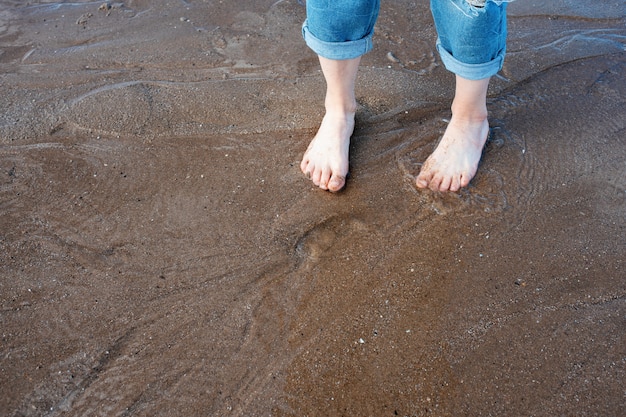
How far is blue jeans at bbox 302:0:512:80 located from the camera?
172 cm

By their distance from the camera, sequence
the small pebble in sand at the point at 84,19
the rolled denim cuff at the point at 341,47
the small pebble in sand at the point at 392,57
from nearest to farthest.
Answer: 1. the rolled denim cuff at the point at 341,47
2. the small pebble in sand at the point at 392,57
3. the small pebble in sand at the point at 84,19

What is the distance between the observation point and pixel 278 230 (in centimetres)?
192

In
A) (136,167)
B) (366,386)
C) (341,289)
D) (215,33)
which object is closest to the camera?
(366,386)

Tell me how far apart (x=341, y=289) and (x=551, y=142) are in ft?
3.97

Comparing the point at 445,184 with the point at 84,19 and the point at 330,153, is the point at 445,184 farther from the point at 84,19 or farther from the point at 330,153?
the point at 84,19

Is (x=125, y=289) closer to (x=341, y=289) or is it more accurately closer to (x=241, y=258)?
(x=241, y=258)

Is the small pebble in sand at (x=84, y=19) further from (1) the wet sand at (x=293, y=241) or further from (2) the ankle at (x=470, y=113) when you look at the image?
(2) the ankle at (x=470, y=113)

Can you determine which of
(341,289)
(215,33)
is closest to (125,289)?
(341,289)

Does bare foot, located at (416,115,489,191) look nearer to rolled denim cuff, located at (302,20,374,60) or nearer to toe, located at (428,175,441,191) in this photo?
toe, located at (428,175,441,191)

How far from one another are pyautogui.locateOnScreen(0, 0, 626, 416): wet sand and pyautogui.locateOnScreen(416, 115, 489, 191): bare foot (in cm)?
7

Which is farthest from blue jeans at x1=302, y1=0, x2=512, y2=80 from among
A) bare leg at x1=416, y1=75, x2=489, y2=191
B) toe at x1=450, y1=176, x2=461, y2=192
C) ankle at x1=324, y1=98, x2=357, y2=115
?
toe at x1=450, y1=176, x2=461, y2=192

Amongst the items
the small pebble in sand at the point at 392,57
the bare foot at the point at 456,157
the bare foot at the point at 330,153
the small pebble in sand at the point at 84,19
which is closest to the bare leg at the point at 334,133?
the bare foot at the point at 330,153

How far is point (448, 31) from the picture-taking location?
72.5 inches

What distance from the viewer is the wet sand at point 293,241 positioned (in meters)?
1.51
